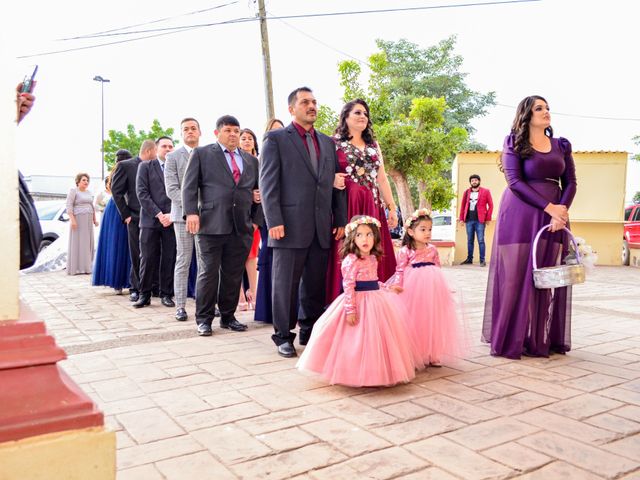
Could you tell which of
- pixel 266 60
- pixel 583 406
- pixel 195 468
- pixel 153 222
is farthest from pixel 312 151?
pixel 266 60

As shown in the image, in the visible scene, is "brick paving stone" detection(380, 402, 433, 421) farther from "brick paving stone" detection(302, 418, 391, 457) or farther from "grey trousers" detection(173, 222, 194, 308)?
"grey trousers" detection(173, 222, 194, 308)

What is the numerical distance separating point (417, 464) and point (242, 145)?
15.7 feet

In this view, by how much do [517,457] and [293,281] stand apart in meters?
2.40

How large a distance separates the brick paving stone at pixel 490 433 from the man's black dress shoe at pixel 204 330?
301cm

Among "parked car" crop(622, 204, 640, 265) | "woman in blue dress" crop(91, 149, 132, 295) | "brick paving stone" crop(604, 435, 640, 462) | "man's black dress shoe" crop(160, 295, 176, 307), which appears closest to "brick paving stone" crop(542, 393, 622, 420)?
"brick paving stone" crop(604, 435, 640, 462)

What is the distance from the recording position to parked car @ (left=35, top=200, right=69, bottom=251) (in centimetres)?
1285

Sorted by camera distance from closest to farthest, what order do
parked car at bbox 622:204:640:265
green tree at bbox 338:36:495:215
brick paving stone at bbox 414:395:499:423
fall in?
brick paving stone at bbox 414:395:499:423, parked car at bbox 622:204:640:265, green tree at bbox 338:36:495:215

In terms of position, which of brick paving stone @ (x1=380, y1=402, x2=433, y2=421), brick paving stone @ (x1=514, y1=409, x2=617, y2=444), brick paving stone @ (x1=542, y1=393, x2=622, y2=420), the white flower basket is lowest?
brick paving stone @ (x1=380, y1=402, x2=433, y2=421)

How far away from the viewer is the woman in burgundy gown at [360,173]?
15.7ft

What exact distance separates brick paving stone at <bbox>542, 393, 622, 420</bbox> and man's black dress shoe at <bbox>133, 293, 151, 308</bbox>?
519 cm

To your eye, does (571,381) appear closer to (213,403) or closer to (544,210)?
(544,210)

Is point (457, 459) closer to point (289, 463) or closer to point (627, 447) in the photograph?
point (289, 463)

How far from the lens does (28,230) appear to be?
6.66 ft

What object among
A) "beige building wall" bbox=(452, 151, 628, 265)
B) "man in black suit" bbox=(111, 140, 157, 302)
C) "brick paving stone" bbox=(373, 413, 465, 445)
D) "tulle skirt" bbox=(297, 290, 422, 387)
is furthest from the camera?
"beige building wall" bbox=(452, 151, 628, 265)
